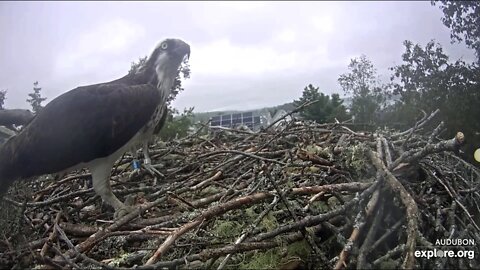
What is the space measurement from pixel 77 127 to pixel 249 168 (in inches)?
54.3

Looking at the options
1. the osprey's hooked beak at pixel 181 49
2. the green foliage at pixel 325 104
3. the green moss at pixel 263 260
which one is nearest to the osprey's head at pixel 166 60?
the osprey's hooked beak at pixel 181 49

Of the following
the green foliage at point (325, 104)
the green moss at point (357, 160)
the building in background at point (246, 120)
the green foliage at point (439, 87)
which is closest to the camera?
the green moss at point (357, 160)

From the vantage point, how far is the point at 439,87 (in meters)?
11.0

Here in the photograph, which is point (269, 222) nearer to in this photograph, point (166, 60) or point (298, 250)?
point (298, 250)

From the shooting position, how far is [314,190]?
2.35m

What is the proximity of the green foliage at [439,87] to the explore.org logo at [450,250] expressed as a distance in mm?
6273

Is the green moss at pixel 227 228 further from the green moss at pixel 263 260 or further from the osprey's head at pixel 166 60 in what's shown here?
the osprey's head at pixel 166 60

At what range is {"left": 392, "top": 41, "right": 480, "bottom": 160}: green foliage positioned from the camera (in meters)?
8.90

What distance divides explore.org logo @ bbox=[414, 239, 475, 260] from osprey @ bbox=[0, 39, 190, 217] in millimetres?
1928

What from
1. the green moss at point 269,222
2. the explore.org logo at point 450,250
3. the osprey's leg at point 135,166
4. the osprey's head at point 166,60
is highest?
the osprey's head at point 166,60

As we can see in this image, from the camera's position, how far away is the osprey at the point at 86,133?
282cm

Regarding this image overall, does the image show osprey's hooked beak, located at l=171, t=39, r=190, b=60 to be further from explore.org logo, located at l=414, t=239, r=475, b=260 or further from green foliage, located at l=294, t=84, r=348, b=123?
green foliage, located at l=294, t=84, r=348, b=123

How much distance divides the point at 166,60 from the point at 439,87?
9.56 metres

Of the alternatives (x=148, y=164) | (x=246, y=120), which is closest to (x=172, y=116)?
(x=246, y=120)
